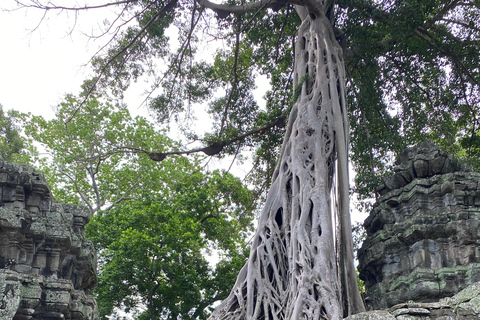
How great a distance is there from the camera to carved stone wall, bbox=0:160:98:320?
5.01m

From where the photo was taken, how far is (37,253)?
549 cm

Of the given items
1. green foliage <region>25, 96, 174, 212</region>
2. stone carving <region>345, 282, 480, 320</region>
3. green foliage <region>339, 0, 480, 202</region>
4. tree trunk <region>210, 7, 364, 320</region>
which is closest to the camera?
stone carving <region>345, 282, 480, 320</region>

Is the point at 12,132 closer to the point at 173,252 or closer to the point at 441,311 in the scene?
the point at 173,252

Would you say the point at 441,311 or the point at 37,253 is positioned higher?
the point at 37,253

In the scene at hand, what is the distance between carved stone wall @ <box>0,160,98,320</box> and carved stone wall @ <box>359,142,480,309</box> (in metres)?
3.24

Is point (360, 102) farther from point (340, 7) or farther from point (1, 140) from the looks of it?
point (1, 140)

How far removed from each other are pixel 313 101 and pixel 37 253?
346 cm

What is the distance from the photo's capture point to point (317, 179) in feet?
17.8

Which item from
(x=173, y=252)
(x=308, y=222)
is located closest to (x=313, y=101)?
(x=308, y=222)

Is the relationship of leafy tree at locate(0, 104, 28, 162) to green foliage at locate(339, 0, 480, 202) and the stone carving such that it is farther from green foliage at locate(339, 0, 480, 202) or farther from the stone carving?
the stone carving

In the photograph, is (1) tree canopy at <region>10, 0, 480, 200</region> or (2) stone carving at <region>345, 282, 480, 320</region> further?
(1) tree canopy at <region>10, 0, 480, 200</region>

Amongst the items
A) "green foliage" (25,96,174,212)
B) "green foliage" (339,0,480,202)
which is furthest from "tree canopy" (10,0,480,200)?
"green foliage" (25,96,174,212)

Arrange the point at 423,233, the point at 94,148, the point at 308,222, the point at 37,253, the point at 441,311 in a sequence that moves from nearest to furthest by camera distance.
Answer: the point at 441,311 < the point at 308,222 < the point at 37,253 < the point at 423,233 < the point at 94,148

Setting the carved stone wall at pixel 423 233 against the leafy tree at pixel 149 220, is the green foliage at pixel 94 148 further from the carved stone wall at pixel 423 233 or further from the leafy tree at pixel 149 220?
the carved stone wall at pixel 423 233
